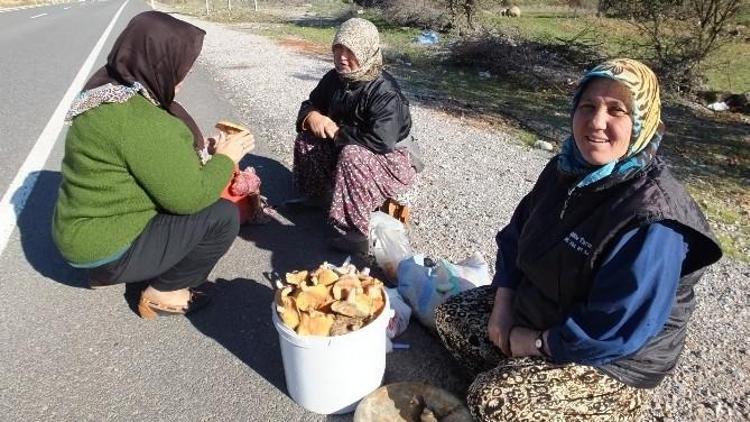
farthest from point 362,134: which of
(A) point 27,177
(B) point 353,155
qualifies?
(A) point 27,177

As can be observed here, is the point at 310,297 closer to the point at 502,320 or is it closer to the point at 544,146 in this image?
the point at 502,320

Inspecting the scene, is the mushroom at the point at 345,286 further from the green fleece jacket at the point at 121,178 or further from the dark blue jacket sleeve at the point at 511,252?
the green fleece jacket at the point at 121,178

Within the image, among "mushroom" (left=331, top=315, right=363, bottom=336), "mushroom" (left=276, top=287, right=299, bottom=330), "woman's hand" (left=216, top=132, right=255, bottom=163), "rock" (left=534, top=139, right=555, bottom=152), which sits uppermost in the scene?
"woman's hand" (left=216, top=132, right=255, bottom=163)

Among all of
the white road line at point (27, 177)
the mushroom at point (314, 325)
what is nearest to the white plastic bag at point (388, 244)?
the mushroom at point (314, 325)

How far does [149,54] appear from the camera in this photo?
2.46m

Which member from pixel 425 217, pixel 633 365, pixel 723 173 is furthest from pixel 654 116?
pixel 723 173

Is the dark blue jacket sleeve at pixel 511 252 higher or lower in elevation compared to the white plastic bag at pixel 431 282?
higher

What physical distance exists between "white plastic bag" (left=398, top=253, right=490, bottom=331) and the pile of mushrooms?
2.03 feet

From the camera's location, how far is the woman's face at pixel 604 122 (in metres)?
1.83

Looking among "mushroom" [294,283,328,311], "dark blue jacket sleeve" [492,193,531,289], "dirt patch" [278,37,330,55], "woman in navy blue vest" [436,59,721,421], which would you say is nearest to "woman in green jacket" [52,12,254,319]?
"mushroom" [294,283,328,311]

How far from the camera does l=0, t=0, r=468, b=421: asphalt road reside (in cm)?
236

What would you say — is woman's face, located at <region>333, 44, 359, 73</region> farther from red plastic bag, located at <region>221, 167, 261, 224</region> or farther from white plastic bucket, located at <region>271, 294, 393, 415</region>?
white plastic bucket, located at <region>271, 294, 393, 415</region>

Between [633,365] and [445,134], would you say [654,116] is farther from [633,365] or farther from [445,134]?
[445,134]

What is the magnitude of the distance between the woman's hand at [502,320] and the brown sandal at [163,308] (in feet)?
5.23
